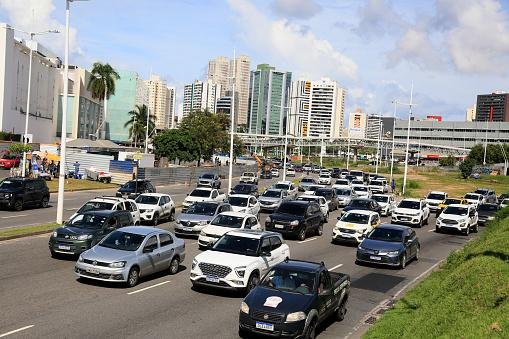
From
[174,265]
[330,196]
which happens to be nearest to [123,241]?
[174,265]

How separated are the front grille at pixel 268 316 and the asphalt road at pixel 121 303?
1.05 meters

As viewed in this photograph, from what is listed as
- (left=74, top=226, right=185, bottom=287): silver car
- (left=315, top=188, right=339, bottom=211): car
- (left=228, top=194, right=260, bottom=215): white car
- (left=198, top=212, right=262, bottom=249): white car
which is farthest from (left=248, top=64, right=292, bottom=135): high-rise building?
(left=74, top=226, right=185, bottom=287): silver car

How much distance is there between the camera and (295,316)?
11.6 metres

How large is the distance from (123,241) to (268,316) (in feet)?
21.5

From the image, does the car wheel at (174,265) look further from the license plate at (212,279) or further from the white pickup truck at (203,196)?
the white pickup truck at (203,196)

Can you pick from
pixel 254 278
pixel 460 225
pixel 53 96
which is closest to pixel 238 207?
pixel 460 225

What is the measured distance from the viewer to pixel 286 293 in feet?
40.6

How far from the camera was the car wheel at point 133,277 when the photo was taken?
52.4 feet

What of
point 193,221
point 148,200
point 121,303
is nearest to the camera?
point 121,303

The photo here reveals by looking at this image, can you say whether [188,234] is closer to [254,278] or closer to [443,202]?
[254,278]

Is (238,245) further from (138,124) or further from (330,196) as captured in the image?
(138,124)

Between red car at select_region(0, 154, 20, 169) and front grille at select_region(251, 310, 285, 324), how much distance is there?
169 ft

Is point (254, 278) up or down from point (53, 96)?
down

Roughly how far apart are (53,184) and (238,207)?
22815 millimetres
